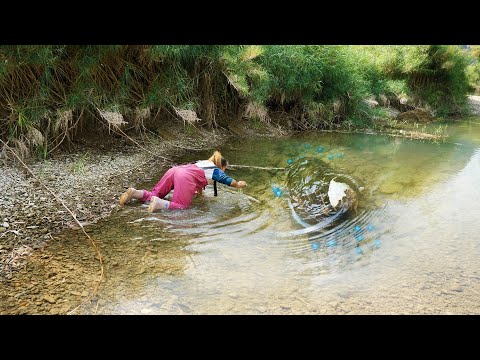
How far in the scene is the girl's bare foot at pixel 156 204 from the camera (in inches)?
177

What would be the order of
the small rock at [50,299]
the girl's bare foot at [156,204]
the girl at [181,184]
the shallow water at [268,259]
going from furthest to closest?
the girl at [181,184] < the girl's bare foot at [156,204] < the shallow water at [268,259] < the small rock at [50,299]

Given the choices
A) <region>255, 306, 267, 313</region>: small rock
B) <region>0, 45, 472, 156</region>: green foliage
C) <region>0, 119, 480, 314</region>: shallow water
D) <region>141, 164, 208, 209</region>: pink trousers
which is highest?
<region>0, 45, 472, 156</region>: green foliage

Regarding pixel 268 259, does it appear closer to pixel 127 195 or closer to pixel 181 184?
pixel 181 184

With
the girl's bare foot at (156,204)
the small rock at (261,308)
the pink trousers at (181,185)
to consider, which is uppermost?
the pink trousers at (181,185)

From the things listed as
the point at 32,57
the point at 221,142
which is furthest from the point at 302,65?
the point at 32,57

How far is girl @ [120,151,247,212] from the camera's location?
4.61 m

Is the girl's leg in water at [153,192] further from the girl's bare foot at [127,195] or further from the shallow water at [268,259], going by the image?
the shallow water at [268,259]

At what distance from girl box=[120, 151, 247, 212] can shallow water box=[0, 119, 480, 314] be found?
0.13 metres

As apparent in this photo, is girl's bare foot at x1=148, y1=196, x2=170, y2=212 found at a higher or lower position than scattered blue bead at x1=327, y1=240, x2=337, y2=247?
higher

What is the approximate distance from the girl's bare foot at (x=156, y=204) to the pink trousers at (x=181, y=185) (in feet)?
0.22

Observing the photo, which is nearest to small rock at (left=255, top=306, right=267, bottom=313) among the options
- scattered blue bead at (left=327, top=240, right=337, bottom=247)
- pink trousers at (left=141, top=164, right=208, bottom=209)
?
scattered blue bead at (left=327, top=240, right=337, bottom=247)

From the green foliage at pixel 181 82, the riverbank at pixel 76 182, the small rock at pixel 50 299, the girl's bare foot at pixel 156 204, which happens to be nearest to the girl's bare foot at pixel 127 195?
the riverbank at pixel 76 182

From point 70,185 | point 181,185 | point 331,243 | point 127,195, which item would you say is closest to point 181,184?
point 181,185

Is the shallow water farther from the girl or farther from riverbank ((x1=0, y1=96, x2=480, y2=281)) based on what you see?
riverbank ((x1=0, y1=96, x2=480, y2=281))
